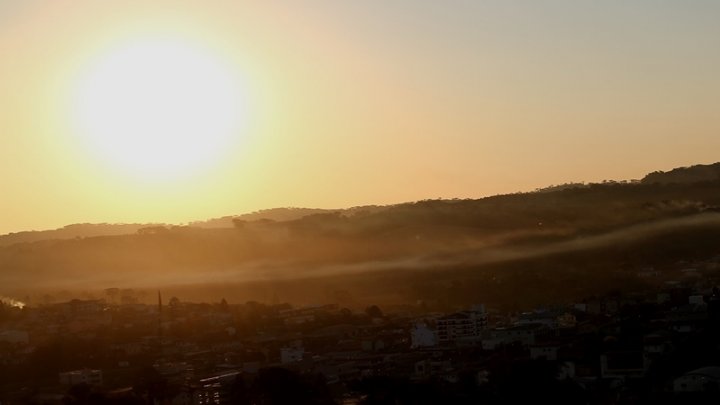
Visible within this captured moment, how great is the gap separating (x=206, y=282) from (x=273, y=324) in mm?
23510

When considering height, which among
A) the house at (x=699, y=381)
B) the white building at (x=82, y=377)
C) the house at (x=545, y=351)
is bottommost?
the house at (x=699, y=381)

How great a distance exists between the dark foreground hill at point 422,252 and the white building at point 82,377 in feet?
74.8

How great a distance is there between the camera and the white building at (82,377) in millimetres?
35188

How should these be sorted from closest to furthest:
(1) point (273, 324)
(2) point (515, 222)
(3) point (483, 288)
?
1. (1) point (273, 324)
2. (3) point (483, 288)
3. (2) point (515, 222)

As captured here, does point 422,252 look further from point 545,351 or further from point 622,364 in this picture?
point 622,364

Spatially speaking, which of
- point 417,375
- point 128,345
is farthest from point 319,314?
point 417,375

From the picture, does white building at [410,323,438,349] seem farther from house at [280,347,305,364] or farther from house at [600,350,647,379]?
house at [600,350,647,379]

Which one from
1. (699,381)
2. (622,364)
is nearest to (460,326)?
(622,364)

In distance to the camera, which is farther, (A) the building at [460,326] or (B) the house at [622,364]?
(A) the building at [460,326]

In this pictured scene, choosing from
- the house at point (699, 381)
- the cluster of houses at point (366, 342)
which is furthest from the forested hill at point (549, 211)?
the house at point (699, 381)

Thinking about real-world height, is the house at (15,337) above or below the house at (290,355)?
Result: above

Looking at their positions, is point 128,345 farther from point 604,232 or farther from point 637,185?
point 637,185

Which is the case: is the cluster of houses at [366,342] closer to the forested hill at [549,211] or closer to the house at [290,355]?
the house at [290,355]

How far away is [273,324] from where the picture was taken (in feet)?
163
